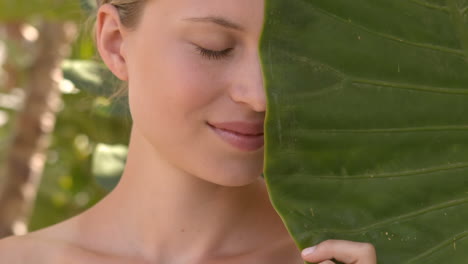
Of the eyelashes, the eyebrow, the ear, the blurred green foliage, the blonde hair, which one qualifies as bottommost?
the blurred green foliage

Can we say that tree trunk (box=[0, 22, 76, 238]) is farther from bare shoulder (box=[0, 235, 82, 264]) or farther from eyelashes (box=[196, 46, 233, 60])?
eyelashes (box=[196, 46, 233, 60])

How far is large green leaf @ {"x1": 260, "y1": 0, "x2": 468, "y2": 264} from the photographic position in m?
1.16

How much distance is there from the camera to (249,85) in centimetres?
131

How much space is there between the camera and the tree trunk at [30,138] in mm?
2770

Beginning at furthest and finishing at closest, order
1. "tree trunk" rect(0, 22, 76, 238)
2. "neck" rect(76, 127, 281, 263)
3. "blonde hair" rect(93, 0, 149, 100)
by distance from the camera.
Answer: "tree trunk" rect(0, 22, 76, 238) < "neck" rect(76, 127, 281, 263) < "blonde hair" rect(93, 0, 149, 100)

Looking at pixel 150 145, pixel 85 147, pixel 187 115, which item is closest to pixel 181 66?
pixel 187 115

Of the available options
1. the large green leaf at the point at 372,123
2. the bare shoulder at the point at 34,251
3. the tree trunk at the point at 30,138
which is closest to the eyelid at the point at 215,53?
the large green leaf at the point at 372,123

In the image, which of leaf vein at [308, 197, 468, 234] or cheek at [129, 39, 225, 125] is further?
cheek at [129, 39, 225, 125]

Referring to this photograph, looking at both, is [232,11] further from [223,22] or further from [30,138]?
[30,138]

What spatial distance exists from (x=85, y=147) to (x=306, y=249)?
2.19m

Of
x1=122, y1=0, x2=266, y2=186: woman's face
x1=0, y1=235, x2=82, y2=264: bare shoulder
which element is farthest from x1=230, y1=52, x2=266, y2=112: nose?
x1=0, y1=235, x2=82, y2=264: bare shoulder

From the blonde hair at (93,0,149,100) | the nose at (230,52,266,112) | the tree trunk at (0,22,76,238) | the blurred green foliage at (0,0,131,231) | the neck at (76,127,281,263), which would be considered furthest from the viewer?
the tree trunk at (0,22,76,238)

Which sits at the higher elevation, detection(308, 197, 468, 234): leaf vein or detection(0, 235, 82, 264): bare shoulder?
detection(308, 197, 468, 234): leaf vein

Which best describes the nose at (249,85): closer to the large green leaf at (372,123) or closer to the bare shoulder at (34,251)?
the large green leaf at (372,123)
